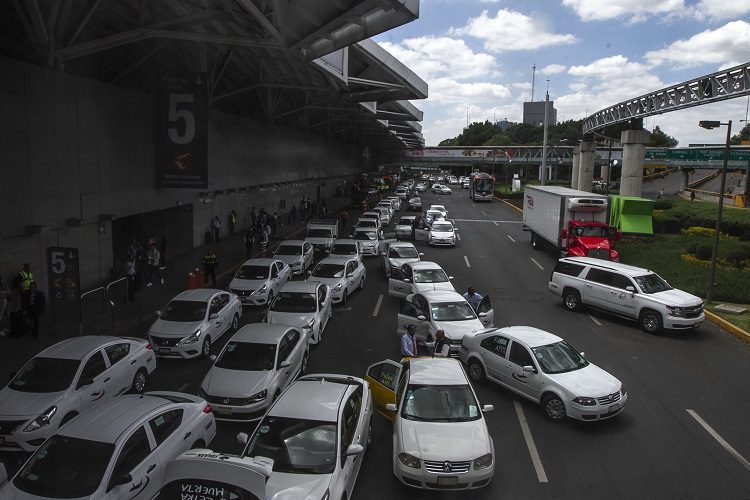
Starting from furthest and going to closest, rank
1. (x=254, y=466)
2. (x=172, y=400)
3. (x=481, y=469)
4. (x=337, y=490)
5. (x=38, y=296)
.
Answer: (x=38, y=296)
(x=172, y=400)
(x=481, y=469)
(x=337, y=490)
(x=254, y=466)

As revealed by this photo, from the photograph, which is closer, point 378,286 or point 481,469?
point 481,469

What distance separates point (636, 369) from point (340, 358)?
23.6ft

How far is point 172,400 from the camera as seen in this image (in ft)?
28.3

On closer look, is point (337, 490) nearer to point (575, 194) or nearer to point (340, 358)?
point (340, 358)

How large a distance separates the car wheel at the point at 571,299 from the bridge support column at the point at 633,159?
1749 cm

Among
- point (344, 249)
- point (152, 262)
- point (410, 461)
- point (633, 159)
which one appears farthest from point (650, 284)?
point (633, 159)

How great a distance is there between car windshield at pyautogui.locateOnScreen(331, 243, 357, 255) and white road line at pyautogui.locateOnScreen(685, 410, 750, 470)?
1551 centimetres

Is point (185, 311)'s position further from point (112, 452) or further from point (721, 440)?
point (721, 440)

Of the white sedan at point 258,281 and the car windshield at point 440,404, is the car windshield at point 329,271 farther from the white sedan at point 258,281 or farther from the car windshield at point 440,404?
the car windshield at point 440,404

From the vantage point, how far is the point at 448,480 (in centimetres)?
800

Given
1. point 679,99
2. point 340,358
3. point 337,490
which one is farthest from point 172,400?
point 679,99

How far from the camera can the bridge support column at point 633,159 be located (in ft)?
110

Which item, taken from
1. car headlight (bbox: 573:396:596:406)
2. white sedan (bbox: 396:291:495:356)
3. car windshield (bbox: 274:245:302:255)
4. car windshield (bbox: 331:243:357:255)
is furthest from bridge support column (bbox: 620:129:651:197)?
car headlight (bbox: 573:396:596:406)

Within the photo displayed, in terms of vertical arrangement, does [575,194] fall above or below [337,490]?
above
